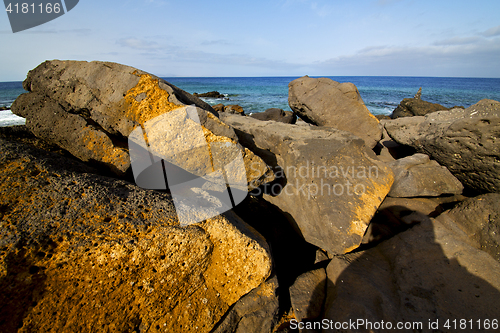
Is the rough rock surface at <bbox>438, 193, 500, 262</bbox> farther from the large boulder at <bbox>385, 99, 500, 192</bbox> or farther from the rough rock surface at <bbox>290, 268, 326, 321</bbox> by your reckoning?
the rough rock surface at <bbox>290, 268, 326, 321</bbox>

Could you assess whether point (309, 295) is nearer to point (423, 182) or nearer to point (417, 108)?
point (423, 182)

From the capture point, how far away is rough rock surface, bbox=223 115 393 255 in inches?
105

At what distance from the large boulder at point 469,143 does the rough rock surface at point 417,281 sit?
4.30ft

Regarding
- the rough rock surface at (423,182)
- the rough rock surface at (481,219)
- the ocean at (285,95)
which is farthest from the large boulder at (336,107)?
the ocean at (285,95)

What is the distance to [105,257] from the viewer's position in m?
1.64

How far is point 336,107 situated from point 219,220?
4020 mm

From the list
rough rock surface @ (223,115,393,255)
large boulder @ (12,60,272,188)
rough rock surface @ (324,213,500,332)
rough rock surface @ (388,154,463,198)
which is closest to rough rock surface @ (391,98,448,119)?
rough rock surface @ (388,154,463,198)

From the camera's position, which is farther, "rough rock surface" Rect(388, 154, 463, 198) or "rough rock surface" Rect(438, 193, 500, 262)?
"rough rock surface" Rect(388, 154, 463, 198)

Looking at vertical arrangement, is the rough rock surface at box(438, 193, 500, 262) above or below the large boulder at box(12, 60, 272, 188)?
below

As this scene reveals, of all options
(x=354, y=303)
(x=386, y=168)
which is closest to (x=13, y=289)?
(x=354, y=303)

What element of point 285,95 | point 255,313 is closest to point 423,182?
point 255,313

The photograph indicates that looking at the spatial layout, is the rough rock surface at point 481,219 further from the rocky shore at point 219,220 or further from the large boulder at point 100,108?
the large boulder at point 100,108

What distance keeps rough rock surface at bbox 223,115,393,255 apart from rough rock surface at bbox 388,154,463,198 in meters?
0.44

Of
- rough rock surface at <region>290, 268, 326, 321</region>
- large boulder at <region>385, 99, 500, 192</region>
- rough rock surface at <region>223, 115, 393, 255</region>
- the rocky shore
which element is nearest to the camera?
the rocky shore
